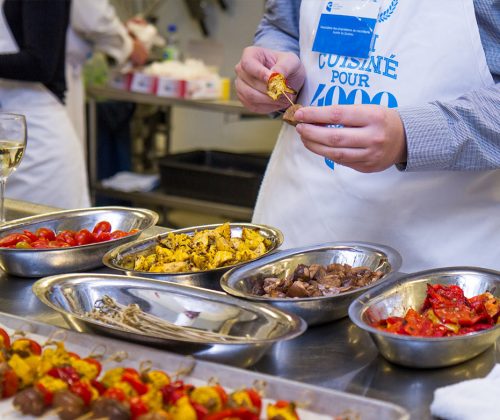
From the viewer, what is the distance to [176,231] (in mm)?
1588

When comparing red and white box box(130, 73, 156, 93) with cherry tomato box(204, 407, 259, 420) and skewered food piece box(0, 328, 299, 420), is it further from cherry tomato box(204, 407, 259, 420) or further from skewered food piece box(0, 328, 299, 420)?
cherry tomato box(204, 407, 259, 420)

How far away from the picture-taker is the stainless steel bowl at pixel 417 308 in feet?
3.57

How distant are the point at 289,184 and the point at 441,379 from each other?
0.82 metres

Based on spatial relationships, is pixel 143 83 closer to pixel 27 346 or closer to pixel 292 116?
pixel 292 116

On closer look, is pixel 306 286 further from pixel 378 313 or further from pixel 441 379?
pixel 441 379

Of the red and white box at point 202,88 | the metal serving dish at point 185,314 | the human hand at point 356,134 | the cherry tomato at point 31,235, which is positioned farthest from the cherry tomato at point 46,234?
the red and white box at point 202,88

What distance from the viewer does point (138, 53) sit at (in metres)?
4.47

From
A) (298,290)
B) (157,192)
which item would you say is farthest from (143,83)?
(298,290)

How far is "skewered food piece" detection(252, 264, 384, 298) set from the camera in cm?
126

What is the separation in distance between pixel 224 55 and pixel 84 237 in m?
4.80

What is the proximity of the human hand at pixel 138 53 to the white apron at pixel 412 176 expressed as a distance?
279 cm

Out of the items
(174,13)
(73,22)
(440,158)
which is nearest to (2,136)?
(440,158)

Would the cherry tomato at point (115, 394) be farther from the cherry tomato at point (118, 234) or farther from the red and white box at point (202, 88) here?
the red and white box at point (202, 88)

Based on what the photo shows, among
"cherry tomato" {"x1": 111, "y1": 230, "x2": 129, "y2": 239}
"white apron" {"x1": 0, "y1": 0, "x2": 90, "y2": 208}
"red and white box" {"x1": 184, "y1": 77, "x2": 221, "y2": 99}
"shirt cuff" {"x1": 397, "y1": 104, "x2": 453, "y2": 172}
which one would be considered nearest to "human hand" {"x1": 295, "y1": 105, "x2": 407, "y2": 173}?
"shirt cuff" {"x1": 397, "y1": 104, "x2": 453, "y2": 172}
